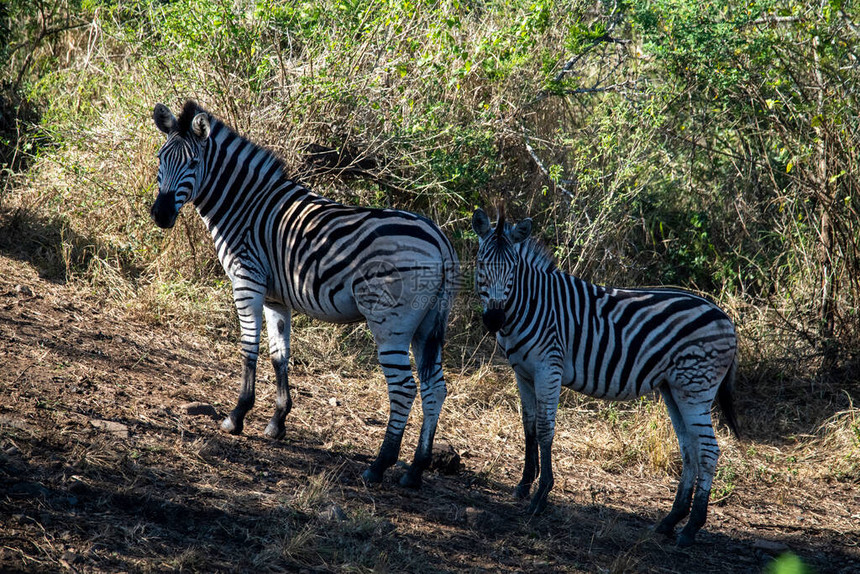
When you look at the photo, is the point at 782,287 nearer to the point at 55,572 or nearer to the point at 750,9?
the point at 750,9

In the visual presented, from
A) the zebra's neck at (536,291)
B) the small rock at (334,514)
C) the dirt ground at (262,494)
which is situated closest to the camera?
the dirt ground at (262,494)

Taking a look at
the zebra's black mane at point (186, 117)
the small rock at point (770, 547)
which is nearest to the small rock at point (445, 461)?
the small rock at point (770, 547)

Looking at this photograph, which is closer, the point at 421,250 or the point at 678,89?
the point at 421,250

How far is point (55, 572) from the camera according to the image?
3.71 m

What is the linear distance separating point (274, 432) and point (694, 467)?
3145mm

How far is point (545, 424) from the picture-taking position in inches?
208

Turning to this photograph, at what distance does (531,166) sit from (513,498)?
4.80 m

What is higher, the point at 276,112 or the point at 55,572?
the point at 276,112

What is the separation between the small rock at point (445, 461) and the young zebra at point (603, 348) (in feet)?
1.94

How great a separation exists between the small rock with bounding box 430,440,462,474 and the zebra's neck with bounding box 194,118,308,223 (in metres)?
2.32

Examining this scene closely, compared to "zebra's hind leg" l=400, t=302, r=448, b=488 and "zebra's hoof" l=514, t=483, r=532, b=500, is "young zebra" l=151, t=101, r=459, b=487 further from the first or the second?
"zebra's hoof" l=514, t=483, r=532, b=500

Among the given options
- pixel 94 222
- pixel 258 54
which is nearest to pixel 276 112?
pixel 258 54

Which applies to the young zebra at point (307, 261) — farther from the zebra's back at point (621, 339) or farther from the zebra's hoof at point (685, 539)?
the zebra's hoof at point (685, 539)

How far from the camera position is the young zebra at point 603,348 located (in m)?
5.27
